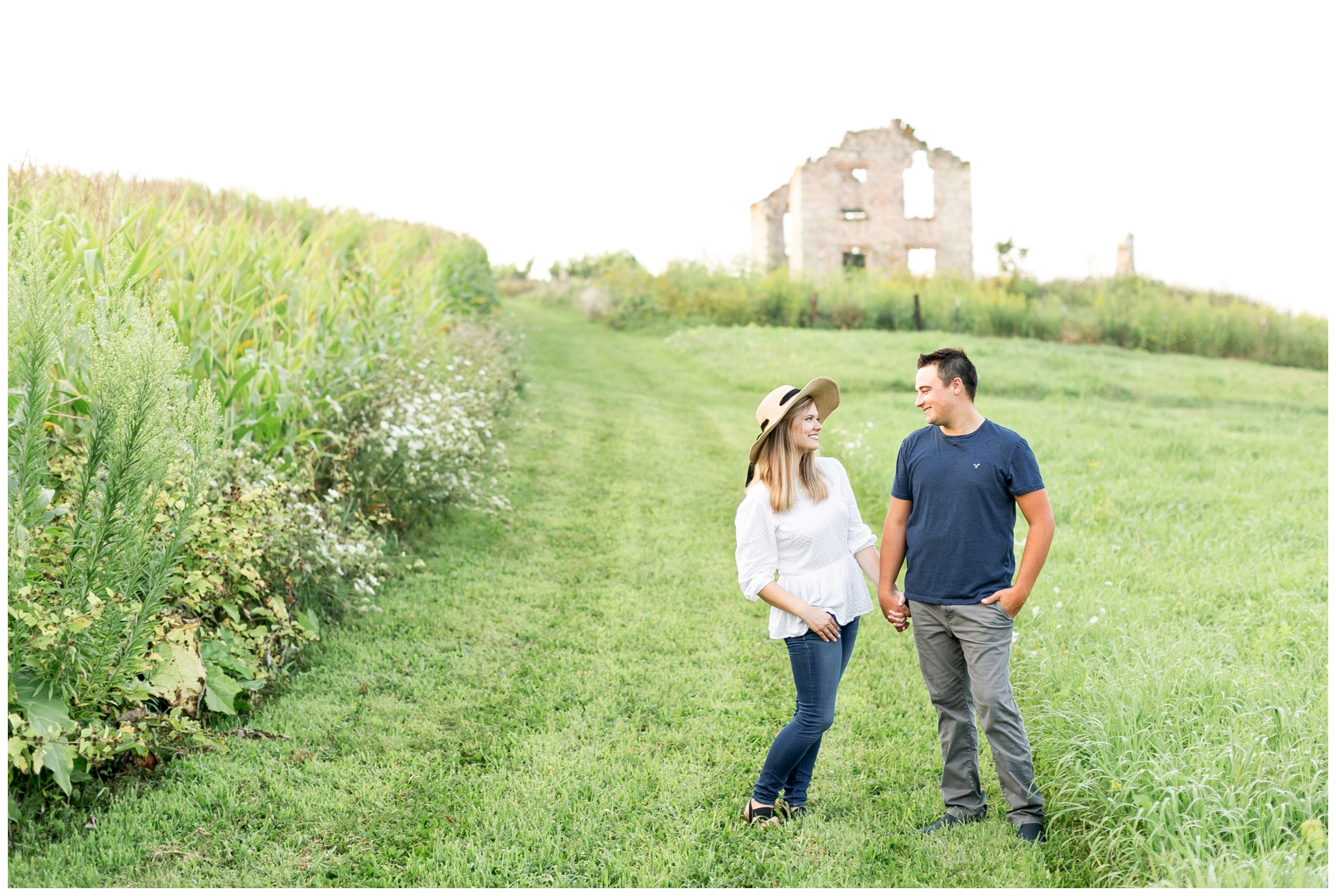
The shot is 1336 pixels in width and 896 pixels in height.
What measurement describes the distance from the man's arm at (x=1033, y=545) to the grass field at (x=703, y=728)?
716 millimetres

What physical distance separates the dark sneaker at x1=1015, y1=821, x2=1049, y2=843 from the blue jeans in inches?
29.9

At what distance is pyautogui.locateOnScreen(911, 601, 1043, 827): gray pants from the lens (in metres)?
3.10

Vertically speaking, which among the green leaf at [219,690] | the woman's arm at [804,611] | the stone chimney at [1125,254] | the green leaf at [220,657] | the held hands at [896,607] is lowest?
the green leaf at [219,690]

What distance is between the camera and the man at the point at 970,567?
10.2 ft

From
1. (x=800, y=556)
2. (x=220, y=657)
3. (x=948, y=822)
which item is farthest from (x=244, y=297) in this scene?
(x=948, y=822)

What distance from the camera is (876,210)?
3100 cm

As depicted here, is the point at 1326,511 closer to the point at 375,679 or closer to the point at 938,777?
the point at 938,777

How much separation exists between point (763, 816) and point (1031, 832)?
0.95 meters

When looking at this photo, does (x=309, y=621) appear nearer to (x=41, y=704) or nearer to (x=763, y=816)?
(x=41, y=704)

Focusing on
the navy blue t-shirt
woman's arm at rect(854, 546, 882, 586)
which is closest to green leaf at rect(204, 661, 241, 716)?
woman's arm at rect(854, 546, 882, 586)

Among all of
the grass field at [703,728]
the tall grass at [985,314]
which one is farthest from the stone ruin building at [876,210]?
the grass field at [703,728]

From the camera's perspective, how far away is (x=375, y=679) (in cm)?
445

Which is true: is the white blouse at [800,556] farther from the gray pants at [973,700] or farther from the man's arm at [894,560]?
the gray pants at [973,700]

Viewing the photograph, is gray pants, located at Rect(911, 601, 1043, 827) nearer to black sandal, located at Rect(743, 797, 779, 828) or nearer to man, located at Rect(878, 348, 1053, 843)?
man, located at Rect(878, 348, 1053, 843)
